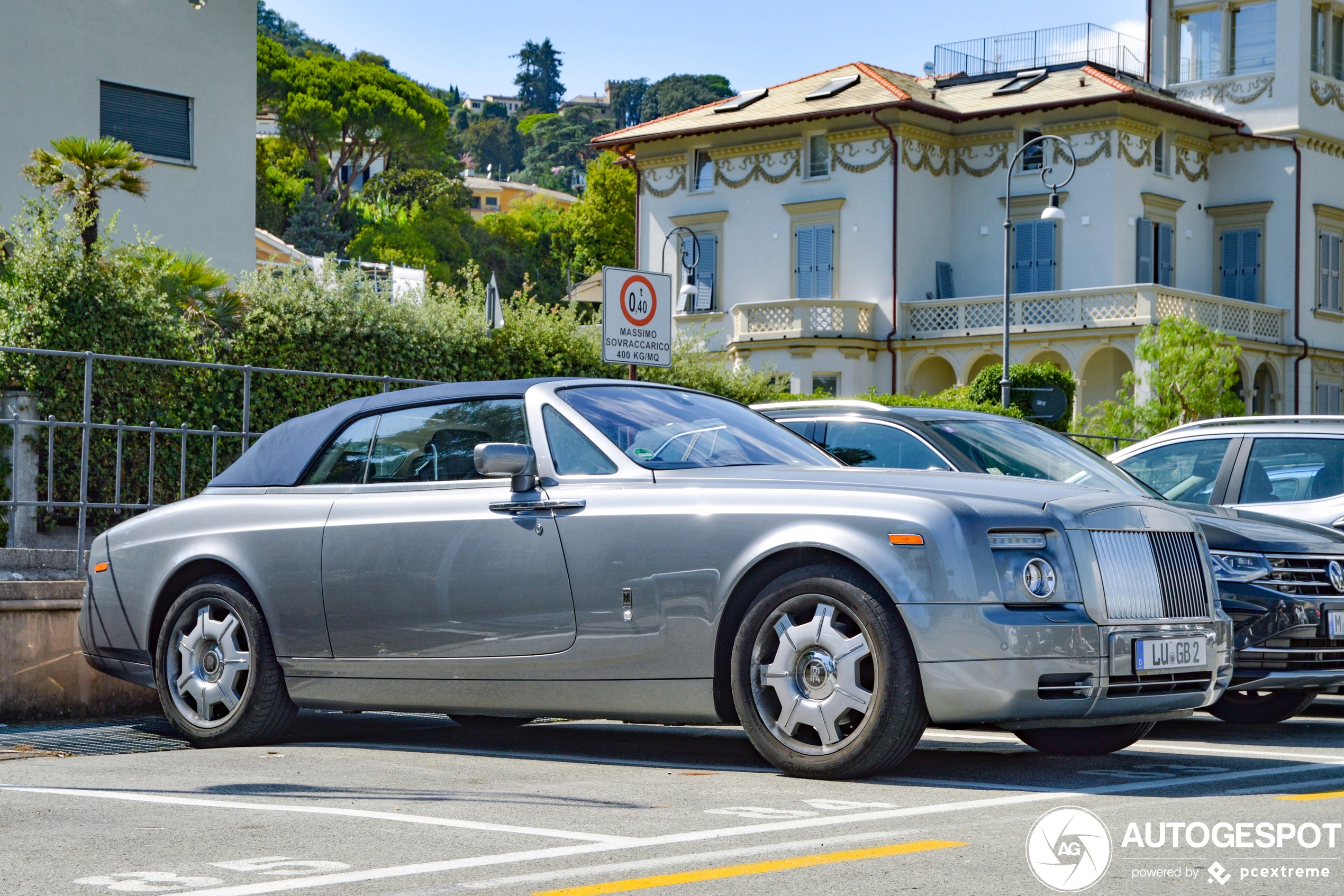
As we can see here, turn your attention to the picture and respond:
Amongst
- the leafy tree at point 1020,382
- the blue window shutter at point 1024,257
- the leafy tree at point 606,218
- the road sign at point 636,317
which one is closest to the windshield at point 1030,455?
the road sign at point 636,317

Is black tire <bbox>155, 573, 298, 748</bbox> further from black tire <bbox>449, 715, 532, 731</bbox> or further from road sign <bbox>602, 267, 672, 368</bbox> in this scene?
road sign <bbox>602, 267, 672, 368</bbox>

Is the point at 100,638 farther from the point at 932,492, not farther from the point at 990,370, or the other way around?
the point at 990,370

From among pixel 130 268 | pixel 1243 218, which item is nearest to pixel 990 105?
pixel 1243 218

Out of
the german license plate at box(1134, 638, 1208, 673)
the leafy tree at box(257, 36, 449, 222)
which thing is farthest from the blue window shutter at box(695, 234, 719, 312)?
the german license plate at box(1134, 638, 1208, 673)

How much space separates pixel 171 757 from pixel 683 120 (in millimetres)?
39779

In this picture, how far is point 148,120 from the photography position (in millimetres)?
24141

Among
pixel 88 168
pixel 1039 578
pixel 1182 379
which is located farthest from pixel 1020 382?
pixel 1039 578

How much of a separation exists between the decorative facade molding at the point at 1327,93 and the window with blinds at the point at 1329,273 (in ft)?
11.0

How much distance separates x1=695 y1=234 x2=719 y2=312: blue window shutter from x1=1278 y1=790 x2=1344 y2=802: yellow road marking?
39.0 meters

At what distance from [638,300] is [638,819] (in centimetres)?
762

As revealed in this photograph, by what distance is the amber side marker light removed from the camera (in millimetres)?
6039

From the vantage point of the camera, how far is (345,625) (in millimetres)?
7531

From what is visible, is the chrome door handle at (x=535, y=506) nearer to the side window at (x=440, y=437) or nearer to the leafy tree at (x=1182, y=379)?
the side window at (x=440, y=437)

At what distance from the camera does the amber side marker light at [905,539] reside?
6.04 metres
